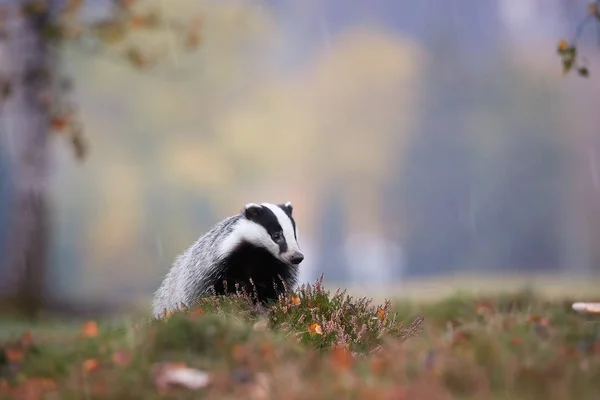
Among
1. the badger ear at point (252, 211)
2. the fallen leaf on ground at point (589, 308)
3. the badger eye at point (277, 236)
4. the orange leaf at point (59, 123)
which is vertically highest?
the orange leaf at point (59, 123)

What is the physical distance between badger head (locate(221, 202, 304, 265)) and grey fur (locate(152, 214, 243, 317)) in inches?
4.1

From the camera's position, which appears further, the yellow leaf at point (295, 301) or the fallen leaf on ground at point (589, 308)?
the yellow leaf at point (295, 301)

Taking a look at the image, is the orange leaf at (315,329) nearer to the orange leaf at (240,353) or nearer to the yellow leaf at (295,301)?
the yellow leaf at (295,301)

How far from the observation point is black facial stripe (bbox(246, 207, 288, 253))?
5.45 metres

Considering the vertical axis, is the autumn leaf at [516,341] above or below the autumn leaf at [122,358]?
below

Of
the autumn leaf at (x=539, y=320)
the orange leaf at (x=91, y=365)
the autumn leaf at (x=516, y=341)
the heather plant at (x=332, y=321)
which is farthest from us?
the heather plant at (x=332, y=321)

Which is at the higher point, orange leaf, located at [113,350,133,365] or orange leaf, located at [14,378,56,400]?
orange leaf, located at [113,350,133,365]

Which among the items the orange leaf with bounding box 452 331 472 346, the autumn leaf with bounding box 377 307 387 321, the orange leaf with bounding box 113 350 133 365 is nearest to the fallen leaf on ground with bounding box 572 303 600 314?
the orange leaf with bounding box 452 331 472 346

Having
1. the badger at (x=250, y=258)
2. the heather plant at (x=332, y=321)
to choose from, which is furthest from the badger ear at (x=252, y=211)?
the heather plant at (x=332, y=321)

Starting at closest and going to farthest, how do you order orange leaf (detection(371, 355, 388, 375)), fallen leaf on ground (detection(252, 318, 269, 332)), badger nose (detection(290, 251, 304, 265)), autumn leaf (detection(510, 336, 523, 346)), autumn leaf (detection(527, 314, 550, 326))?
orange leaf (detection(371, 355, 388, 375)), autumn leaf (detection(510, 336, 523, 346)), autumn leaf (detection(527, 314, 550, 326)), fallen leaf on ground (detection(252, 318, 269, 332)), badger nose (detection(290, 251, 304, 265))

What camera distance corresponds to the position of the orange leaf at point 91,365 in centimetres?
325

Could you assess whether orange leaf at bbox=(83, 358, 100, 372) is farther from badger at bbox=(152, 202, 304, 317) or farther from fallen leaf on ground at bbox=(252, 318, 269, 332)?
badger at bbox=(152, 202, 304, 317)

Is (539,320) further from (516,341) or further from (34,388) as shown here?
(34,388)

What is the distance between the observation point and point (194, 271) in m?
5.61
